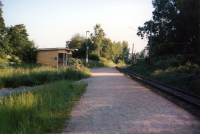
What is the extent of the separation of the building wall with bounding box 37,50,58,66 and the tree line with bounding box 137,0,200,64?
16.7 m

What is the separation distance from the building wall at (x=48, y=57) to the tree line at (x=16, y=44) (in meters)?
0.84

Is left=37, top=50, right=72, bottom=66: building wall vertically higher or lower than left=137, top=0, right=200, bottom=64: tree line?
lower

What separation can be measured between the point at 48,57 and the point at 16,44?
44.5 metres

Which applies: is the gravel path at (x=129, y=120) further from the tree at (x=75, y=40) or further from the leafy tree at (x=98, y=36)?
the tree at (x=75, y=40)

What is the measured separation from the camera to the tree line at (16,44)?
76.2ft

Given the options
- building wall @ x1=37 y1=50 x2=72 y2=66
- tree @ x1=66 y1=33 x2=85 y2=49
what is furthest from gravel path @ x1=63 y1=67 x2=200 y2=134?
tree @ x1=66 y1=33 x2=85 y2=49

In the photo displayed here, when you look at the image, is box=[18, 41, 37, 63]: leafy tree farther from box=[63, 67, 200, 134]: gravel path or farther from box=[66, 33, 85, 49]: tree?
box=[66, 33, 85, 49]: tree

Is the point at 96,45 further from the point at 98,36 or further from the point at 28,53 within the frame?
the point at 28,53

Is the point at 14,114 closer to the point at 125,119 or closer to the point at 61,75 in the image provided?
the point at 125,119

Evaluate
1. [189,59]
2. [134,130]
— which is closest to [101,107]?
[134,130]

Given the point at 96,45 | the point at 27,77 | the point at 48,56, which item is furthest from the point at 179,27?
the point at 96,45

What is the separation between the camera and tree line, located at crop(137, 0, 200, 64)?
68.5ft

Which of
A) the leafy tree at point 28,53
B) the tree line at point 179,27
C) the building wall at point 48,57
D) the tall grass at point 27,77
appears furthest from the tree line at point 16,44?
the tree line at point 179,27

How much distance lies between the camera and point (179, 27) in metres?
23.2
